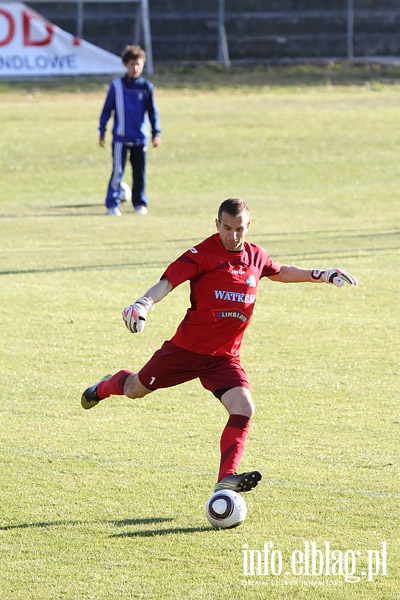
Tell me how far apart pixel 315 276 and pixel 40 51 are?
18438mm

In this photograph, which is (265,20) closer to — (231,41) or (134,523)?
(231,41)

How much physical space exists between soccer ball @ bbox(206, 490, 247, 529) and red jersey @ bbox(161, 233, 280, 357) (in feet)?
3.09

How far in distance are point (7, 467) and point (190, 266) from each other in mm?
1622

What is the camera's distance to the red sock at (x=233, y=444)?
569 cm

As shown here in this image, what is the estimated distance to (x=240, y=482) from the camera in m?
5.57

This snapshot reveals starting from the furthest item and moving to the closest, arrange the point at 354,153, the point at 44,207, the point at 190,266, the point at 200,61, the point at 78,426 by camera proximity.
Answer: the point at 200,61 < the point at 354,153 < the point at 44,207 < the point at 78,426 < the point at 190,266

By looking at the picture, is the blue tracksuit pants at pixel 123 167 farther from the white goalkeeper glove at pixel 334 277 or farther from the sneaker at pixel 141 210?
the white goalkeeper glove at pixel 334 277

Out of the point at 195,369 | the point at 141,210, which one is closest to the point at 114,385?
the point at 195,369

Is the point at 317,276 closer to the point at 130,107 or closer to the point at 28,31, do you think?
the point at 130,107

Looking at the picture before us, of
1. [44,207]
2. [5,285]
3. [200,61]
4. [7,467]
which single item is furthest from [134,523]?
[200,61]

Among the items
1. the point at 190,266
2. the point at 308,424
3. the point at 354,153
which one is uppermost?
the point at 190,266

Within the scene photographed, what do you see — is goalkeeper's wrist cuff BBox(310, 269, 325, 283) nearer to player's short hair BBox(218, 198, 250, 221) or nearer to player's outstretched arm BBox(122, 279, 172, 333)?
player's short hair BBox(218, 198, 250, 221)

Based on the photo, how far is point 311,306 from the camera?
34.9ft

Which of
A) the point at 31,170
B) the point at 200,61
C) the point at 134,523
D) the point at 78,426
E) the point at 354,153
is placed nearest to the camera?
the point at 134,523
